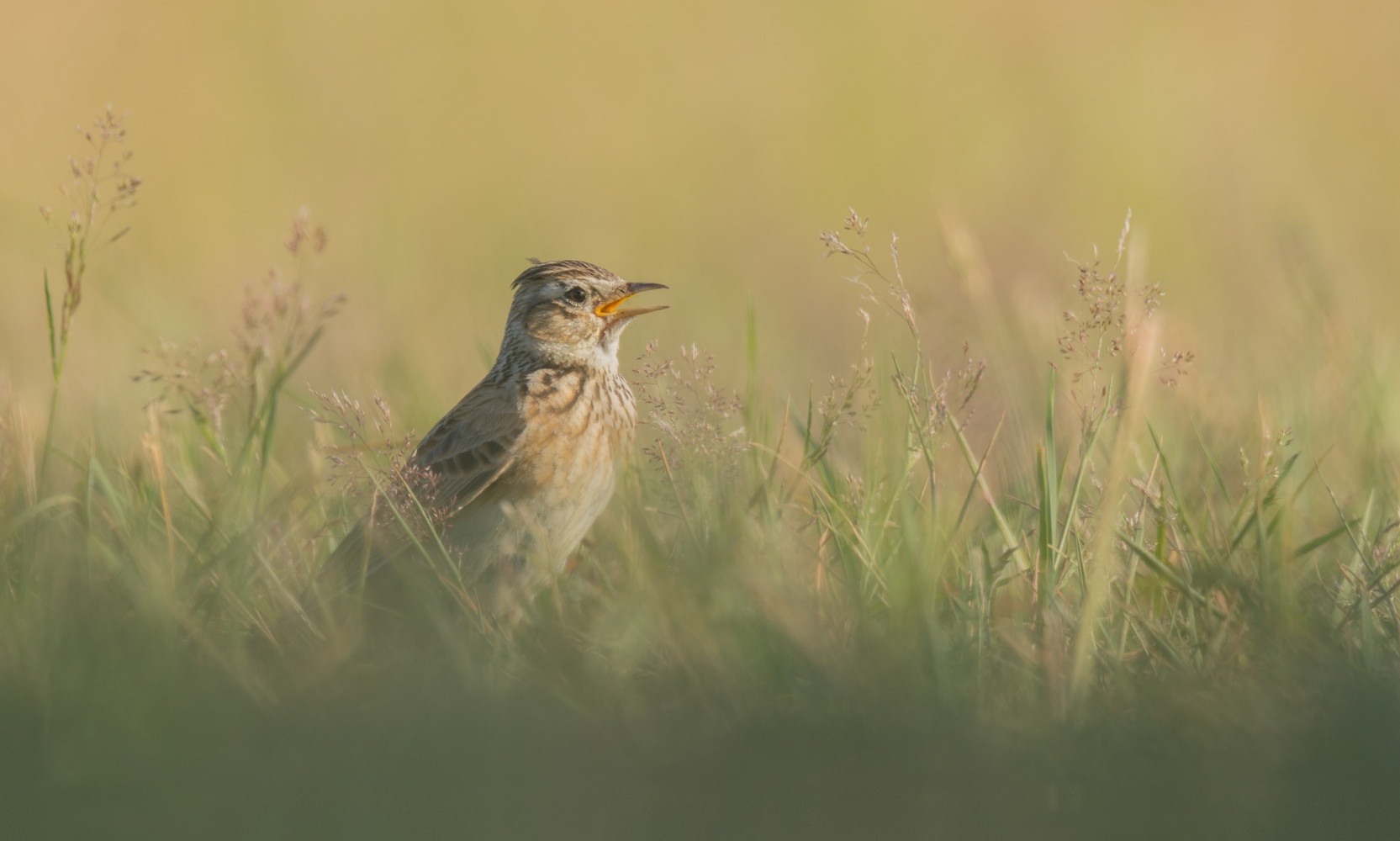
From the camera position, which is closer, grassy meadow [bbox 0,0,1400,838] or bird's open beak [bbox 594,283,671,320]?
grassy meadow [bbox 0,0,1400,838]

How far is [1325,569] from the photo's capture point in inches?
137

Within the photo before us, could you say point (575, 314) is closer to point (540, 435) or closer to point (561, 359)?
point (561, 359)

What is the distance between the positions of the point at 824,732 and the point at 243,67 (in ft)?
36.7

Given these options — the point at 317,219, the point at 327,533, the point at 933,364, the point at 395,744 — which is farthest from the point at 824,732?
the point at 317,219

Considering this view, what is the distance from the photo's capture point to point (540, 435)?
473 centimetres

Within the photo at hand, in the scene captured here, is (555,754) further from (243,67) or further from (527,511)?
(243,67)

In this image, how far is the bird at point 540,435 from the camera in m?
4.44

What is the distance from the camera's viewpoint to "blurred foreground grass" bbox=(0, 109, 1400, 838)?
7.68 ft

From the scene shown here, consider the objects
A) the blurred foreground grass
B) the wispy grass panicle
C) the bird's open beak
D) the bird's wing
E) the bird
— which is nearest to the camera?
the blurred foreground grass

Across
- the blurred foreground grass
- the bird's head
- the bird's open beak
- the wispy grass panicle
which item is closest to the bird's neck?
the bird's head

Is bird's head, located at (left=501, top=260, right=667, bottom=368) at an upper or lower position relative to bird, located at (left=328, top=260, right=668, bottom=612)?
upper

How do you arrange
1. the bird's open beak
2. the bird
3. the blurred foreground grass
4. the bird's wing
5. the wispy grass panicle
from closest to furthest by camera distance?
1. the blurred foreground grass
2. the wispy grass panicle
3. the bird
4. the bird's wing
5. the bird's open beak

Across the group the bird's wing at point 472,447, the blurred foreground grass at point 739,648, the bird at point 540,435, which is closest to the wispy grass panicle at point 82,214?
the blurred foreground grass at point 739,648

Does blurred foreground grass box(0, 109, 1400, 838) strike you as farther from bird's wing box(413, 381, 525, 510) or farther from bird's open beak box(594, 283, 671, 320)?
bird's open beak box(594, 283, 671, 320)
